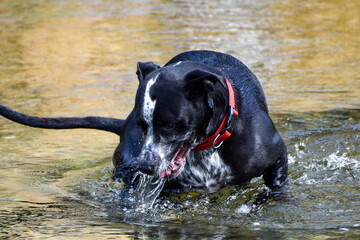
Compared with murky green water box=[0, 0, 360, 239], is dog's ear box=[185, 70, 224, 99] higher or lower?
higher

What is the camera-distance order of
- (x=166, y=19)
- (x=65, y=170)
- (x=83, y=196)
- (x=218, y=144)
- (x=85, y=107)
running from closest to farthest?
(x=218, y=144)
(x=83, y=196)
(x=65, y=170)
(x=85, y=107)
(x=166, y=19)

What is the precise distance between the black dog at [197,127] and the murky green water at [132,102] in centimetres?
25

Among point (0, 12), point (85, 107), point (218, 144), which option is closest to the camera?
point (218, 144)

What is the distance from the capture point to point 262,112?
14.0ft

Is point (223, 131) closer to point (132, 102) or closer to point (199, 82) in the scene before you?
point (199, 82)

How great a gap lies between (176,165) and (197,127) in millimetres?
295

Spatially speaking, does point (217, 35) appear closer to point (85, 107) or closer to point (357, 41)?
point (357, 41)

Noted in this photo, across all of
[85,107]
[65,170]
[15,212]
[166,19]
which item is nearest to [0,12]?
[166,19]

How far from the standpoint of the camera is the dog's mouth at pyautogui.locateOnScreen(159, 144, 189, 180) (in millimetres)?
3807

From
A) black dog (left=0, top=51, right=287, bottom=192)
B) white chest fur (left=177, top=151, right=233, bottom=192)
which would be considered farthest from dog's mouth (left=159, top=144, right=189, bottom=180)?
white chest fur (left=177, top=151, right=233, bottom=192)

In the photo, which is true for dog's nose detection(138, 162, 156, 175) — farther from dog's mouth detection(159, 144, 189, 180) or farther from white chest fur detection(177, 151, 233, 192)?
white chest fur detection(177, 151, 233, 192)

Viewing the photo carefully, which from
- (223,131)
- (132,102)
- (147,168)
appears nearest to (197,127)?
(223,131)

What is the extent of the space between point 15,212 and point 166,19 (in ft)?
27.3

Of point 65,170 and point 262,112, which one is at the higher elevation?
point 262,112
